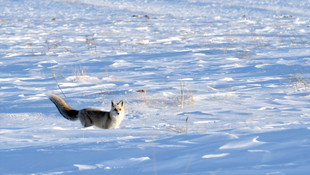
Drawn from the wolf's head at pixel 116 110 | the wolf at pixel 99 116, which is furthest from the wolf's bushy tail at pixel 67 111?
the wolf's head at pixel 116 110

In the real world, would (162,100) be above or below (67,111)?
above

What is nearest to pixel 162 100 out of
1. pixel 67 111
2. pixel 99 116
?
pixel 99 116

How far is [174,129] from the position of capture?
4516 millimetres

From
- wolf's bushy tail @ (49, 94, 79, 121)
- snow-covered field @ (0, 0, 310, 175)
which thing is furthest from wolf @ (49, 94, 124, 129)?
snow-covered field @ (0, 0, 310, 175)

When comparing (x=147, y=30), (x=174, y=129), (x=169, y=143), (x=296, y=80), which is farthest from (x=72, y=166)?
(x=147, y=30)

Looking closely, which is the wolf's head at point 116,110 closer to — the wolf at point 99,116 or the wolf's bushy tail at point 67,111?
the wolf at point 99,116

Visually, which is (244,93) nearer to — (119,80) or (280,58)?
(119,80)

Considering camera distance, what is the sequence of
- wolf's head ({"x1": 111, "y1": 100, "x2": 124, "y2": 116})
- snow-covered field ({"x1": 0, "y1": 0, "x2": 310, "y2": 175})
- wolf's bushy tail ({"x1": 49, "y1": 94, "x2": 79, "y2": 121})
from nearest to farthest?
snow-covered field ({"x1": 0, "y1": 0, "x2": 310, "y2": 175}) < wolf's head ({"x1": 111, "y1": 100, "x2": 124, "y2": 116}) < wolf's bushy tail ({"x1": 49, "y1": 94, "x2": 79, "y2": 121})

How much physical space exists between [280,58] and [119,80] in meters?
3.77

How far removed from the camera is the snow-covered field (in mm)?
2910

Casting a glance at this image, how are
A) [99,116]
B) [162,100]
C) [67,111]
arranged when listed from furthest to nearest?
[162,100] → [67,111] → [99,116]

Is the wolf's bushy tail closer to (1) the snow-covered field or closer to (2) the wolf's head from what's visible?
(1) the snow-covered field

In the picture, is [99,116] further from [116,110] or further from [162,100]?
[162,100]

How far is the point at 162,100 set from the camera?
6.21m
